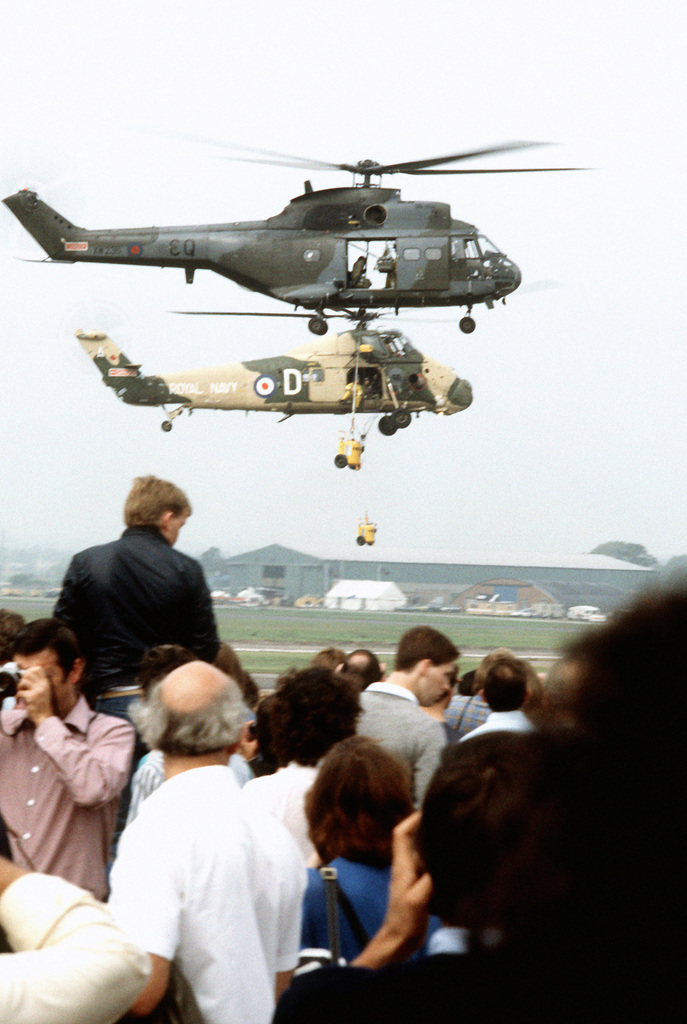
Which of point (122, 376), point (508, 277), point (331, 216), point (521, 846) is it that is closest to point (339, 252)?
point (331, 216)

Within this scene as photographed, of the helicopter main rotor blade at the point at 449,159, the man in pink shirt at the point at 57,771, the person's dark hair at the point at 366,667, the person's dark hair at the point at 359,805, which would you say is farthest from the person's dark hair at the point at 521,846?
the helicopter main rotor blade at the point at 449,159

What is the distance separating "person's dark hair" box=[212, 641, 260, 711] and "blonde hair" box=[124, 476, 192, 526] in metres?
0.76

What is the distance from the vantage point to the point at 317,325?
74.8ft

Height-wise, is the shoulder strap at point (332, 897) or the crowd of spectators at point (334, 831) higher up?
the crowd of spectators at point (334, 831)

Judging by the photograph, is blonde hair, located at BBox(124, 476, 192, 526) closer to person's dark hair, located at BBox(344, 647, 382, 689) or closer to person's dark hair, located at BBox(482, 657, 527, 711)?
person's dark hair, located at BBox(482, 657, 527, 711)

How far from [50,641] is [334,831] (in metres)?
1.67

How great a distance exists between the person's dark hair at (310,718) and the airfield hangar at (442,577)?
205 feet

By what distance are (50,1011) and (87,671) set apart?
367cm

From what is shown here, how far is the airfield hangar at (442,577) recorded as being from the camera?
2751 inches

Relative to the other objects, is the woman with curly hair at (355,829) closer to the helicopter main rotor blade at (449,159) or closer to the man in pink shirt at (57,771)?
the man in pink shirt at (57,771)

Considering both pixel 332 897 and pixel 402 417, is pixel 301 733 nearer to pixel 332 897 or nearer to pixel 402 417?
pixel 332 897

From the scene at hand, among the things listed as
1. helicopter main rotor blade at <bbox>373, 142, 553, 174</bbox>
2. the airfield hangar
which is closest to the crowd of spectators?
helicopter main rotor blade at <bbox>373, 142, 553, 174</bbox>

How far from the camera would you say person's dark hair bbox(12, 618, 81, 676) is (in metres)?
4.19

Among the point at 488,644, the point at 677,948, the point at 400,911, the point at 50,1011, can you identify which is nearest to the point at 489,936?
the point at 677,948
